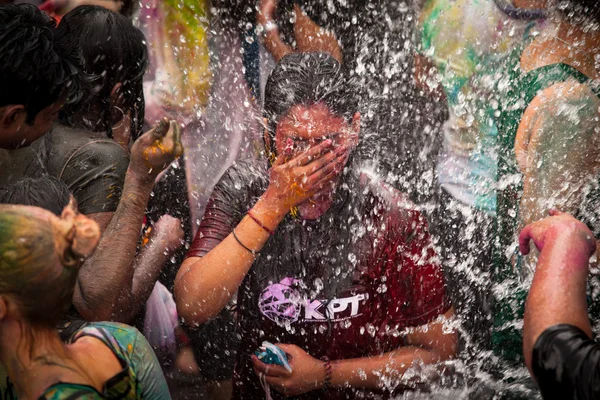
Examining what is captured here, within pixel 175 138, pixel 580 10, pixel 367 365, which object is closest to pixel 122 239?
pixel 175 138

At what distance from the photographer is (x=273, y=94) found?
105 inches

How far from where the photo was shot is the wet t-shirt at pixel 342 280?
103 inches

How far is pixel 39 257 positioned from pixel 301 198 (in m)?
1.15

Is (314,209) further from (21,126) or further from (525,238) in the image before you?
(21,126)

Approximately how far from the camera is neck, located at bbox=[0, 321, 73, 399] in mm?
1611

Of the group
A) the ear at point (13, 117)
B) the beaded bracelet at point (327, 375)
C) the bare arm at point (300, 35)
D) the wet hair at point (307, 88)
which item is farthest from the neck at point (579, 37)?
the ear at point (13, 117)

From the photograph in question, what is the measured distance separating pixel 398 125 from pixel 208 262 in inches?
60.5

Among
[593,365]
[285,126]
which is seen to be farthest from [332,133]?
[593,365]

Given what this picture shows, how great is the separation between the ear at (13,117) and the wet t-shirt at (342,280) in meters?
0.81

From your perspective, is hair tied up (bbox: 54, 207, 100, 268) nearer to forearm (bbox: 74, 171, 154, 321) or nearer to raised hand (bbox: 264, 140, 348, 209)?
forearm (bbox: 74, 171, 154, 321)

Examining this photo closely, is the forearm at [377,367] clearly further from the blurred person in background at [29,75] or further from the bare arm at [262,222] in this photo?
the blurred person in background at [29,75]

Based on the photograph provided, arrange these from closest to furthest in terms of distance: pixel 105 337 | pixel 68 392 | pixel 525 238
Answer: pixel 68 392
pixel 105 337
pixel 525 238

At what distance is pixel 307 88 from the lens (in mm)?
2639

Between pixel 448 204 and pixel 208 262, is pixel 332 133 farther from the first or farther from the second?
pixel 448 204
